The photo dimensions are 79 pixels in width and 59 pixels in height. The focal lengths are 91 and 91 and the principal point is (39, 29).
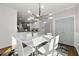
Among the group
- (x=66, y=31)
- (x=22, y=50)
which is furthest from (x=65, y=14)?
(x=22, y=50)

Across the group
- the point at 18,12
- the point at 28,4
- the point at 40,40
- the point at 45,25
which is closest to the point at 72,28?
the point at 45,25

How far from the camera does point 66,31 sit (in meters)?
2.05

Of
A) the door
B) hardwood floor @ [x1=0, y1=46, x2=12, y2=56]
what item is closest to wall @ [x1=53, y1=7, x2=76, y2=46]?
the door

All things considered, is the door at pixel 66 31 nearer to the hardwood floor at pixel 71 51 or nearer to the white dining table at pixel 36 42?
the hardwood floor at pixel 71 51

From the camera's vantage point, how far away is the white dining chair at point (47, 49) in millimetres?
1992

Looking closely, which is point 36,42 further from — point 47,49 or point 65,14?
point 65,14

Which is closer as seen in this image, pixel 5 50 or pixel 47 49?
pixel 5 50

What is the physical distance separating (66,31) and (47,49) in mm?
590

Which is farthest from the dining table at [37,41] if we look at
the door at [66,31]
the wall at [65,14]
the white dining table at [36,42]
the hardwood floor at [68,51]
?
the wall at [65,14]

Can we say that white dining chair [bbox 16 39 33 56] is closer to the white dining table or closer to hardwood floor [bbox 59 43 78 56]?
the white dining table

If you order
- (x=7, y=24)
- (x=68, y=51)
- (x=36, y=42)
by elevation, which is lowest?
(x=68, y=51)

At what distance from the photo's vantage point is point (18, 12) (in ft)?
6.86

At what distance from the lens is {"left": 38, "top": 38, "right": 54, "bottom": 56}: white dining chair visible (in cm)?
199

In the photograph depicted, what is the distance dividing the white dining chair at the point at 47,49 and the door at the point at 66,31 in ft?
0.72
